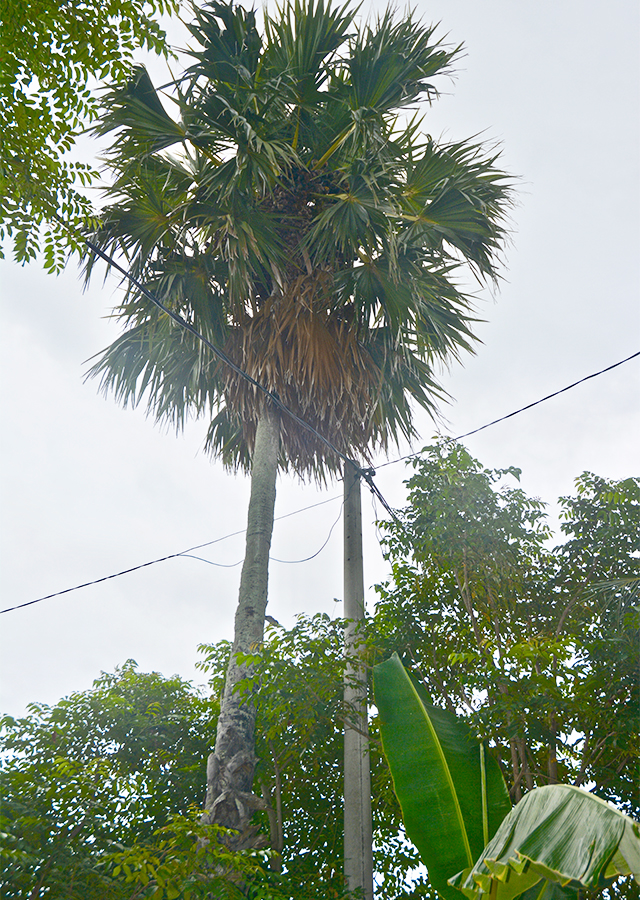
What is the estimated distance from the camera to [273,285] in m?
6.93

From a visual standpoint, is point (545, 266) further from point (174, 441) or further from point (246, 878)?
point (246, 878)

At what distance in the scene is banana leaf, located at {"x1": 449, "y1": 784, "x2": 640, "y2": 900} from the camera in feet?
8.38

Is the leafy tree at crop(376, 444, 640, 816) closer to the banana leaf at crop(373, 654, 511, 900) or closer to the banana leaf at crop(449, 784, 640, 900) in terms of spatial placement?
the banana leaf at crop(373, 654, 511, 900)

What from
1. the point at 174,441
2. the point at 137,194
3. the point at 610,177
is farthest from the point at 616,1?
the point at 174,441

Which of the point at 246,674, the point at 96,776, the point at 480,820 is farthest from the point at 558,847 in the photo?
the point at 96,776

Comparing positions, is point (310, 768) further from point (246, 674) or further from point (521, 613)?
point (521, 613)

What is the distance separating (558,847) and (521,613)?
340cm

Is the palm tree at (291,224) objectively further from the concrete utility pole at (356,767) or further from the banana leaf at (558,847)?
the banana leaf at (558,847)

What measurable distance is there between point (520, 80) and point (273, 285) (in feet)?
11.4

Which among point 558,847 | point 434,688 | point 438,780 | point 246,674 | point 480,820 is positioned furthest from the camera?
point 434,688

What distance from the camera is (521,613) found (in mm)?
5992

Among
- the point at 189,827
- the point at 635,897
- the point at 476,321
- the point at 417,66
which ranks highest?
the point at 417,66

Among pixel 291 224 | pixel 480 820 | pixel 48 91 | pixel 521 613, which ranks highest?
pixel 291 224

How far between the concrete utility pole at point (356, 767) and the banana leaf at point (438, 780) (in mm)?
605
